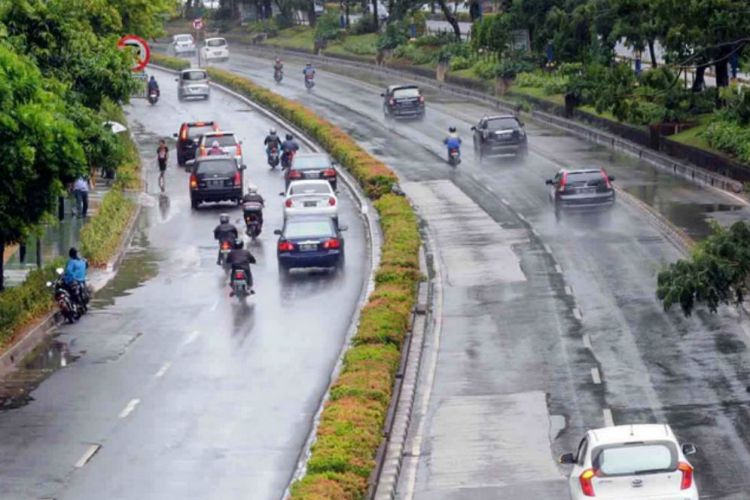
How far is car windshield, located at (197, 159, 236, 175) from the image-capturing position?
5266 cm

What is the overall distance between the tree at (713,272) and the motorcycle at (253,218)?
19.2 m

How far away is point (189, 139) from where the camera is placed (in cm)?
6391

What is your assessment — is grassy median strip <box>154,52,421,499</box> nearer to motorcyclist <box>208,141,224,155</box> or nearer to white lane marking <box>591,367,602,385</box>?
white lane marking <box>591,367,602,385</box>

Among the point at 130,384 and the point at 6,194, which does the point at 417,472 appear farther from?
the point at 6,194

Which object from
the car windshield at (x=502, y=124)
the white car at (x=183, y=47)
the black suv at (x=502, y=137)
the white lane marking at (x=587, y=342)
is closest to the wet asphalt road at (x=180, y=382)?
the white lane marking at (x=587, y=342)

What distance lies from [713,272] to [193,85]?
202 ft

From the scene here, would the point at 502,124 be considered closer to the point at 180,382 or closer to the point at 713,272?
the point at 713,272

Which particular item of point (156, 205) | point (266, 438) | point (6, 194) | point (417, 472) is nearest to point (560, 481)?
point (417, 472)

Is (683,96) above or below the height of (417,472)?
above

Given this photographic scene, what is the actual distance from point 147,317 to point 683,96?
42.9ft

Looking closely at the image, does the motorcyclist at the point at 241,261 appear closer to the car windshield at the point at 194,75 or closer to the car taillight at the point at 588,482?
the car taillight at the point at 588,482

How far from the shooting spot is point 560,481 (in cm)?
2170

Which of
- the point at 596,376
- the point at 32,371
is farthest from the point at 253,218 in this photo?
the point at 596,376

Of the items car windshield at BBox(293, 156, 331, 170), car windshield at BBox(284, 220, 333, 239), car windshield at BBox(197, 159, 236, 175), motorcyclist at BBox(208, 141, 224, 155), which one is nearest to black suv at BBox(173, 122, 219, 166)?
motorcyclist at BBox(208, 141, 224, 155)
